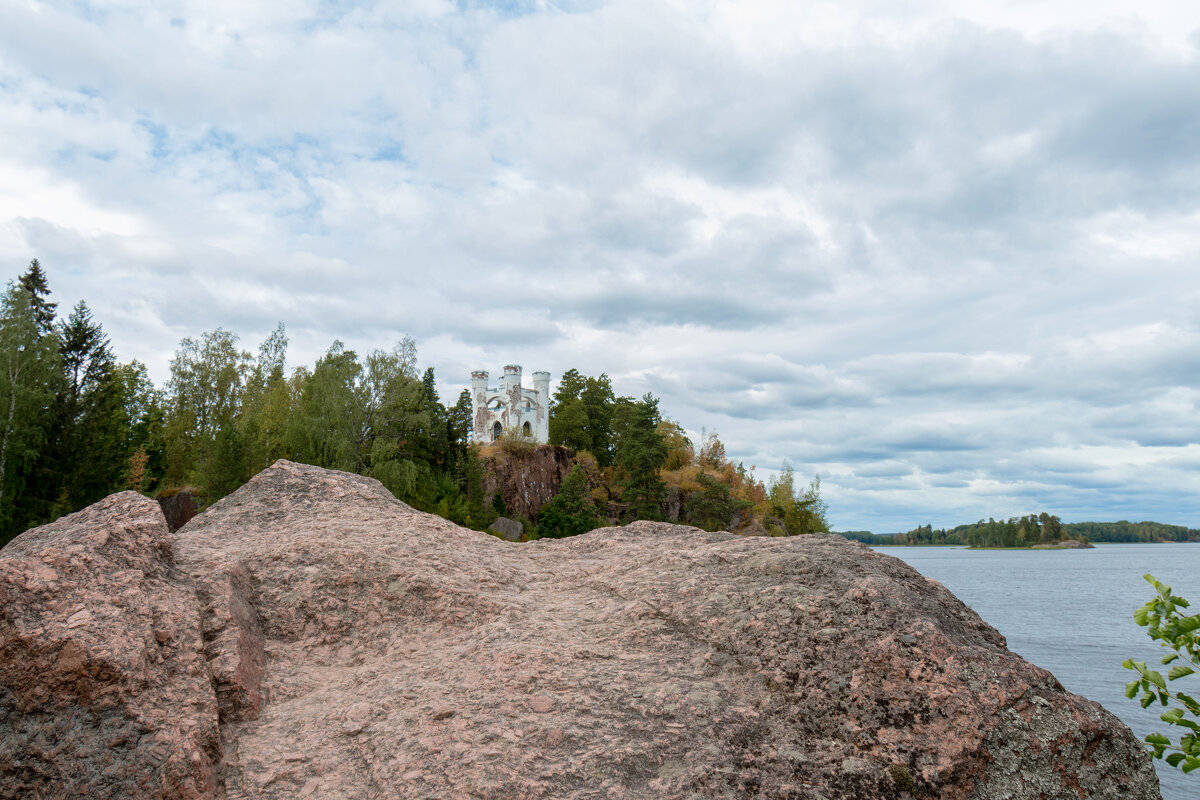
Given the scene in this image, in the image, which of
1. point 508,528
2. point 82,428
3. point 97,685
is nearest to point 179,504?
point 82,428

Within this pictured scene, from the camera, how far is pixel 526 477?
6028 centimetres

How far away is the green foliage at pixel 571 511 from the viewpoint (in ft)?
170

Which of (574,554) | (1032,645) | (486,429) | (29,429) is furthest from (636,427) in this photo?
(574,554)

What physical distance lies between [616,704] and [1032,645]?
3386cm

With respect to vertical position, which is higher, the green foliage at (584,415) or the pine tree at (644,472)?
the green foliage at (584,415)

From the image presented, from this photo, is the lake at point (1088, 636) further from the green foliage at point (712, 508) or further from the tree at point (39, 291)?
the tree at point (39, 291)

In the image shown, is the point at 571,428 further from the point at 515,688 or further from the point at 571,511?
the point at 515,688

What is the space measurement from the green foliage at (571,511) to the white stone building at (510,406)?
927 centimetres

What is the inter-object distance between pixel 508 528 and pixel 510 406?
20643 mm

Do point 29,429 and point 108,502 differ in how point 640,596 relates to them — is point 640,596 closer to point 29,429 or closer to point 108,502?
point 108,502

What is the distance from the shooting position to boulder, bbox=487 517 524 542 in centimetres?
4965

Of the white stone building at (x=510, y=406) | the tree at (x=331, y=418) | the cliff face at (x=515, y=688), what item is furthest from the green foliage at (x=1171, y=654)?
the white stone building at (x=510, y=406)

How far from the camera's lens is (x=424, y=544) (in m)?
5.49

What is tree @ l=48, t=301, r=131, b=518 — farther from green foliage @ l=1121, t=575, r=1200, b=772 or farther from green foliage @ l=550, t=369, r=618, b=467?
green foliage @ l=1121, t=575, r=1200, b=772
